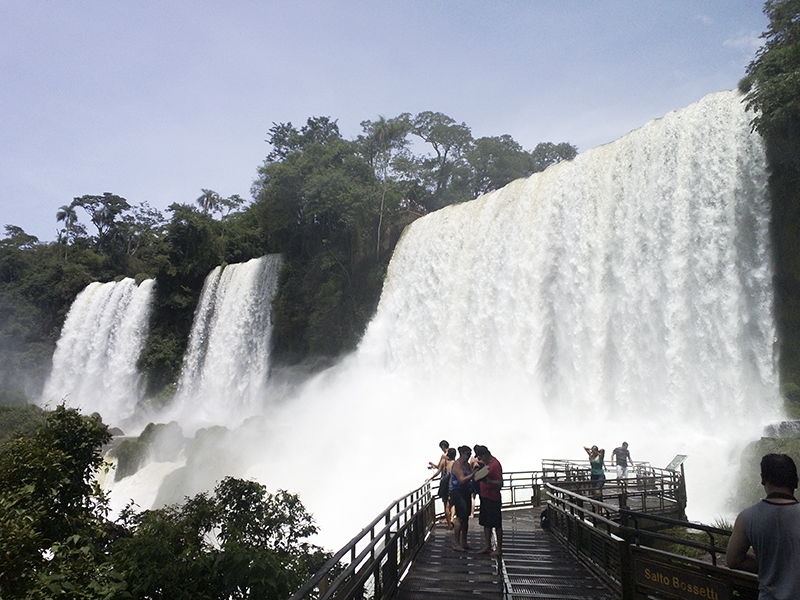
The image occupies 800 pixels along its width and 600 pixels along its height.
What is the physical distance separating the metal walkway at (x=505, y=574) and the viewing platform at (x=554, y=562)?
1 cm

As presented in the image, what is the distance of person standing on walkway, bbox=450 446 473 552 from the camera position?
8.21 meters

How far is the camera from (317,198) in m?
36.3

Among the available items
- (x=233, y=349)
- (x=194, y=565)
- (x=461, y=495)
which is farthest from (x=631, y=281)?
(x=233, y=349)

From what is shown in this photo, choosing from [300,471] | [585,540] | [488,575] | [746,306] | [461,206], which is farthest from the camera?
[461,206]

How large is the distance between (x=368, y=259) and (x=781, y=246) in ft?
71.4

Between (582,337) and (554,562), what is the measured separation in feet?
46.0

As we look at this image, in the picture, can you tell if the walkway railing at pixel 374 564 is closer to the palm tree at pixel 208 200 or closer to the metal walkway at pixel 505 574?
the metal walkway at pixel 505 574

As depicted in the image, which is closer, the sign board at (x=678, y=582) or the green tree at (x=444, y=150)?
the sign board at (x=678, y=582)

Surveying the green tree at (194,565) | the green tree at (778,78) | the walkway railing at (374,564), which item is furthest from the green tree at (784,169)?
the green tree at (194,565)

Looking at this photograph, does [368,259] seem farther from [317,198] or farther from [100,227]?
[100,227]

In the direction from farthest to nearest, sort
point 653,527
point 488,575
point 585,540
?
point 653,527
point 585,540
point 488,575

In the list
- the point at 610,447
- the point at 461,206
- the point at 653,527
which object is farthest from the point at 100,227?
the point at 653,527

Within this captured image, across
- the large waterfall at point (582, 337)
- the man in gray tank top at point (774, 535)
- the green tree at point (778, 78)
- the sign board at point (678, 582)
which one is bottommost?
the sign board at point (678, 582)

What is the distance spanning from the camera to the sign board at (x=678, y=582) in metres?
3.90
